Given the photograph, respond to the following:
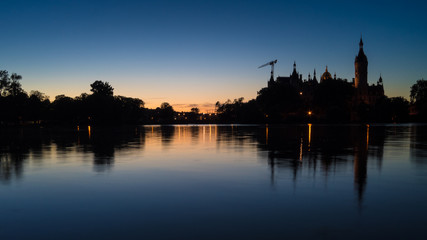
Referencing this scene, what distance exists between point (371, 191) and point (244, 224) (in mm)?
4005

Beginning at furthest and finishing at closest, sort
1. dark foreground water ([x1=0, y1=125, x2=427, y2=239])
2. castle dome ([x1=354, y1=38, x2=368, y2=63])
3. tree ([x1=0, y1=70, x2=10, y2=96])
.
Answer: castle dome ([x1=354, y1=38, x2=368, y2=63]), tree ([x1=0, y1=70, x2=10, y2=96]), dark foreground water ([x1=0, y1=125, x2=427, y2=239])

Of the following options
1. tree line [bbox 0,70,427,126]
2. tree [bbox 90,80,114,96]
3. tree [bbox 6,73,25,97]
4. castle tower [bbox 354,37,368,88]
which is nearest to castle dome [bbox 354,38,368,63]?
castle tower [bbox 354,37,368,88]

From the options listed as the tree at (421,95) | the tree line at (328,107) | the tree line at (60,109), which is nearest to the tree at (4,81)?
the tree line at (60,109)

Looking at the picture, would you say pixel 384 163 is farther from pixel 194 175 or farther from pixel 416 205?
pixel 194 175

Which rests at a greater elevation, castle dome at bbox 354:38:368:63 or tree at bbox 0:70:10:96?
castle dome at bbox 354:38:368:63

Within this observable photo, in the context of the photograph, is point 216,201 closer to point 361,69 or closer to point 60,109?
point 60,109

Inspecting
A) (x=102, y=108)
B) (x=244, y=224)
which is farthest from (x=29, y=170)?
(x=102, y=108)

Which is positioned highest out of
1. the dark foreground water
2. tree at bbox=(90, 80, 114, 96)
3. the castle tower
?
the castle tower

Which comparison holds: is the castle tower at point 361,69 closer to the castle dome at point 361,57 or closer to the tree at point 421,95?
the castle dome at point 361,57

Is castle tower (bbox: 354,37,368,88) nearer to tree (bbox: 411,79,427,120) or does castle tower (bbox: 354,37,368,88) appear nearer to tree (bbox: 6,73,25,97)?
tree (bbox: 411,79,427,120)

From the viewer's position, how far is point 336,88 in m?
111

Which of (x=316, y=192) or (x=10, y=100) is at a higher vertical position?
(x=10, y=100)

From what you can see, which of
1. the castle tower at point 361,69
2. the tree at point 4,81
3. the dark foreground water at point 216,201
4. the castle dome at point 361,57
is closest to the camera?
the dark foreground water at point 216,201

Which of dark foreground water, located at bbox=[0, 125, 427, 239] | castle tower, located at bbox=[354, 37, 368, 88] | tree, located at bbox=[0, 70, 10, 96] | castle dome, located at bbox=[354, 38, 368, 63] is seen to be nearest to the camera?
dark foreground water, located at bbox=[0, 125, 427, 239]
